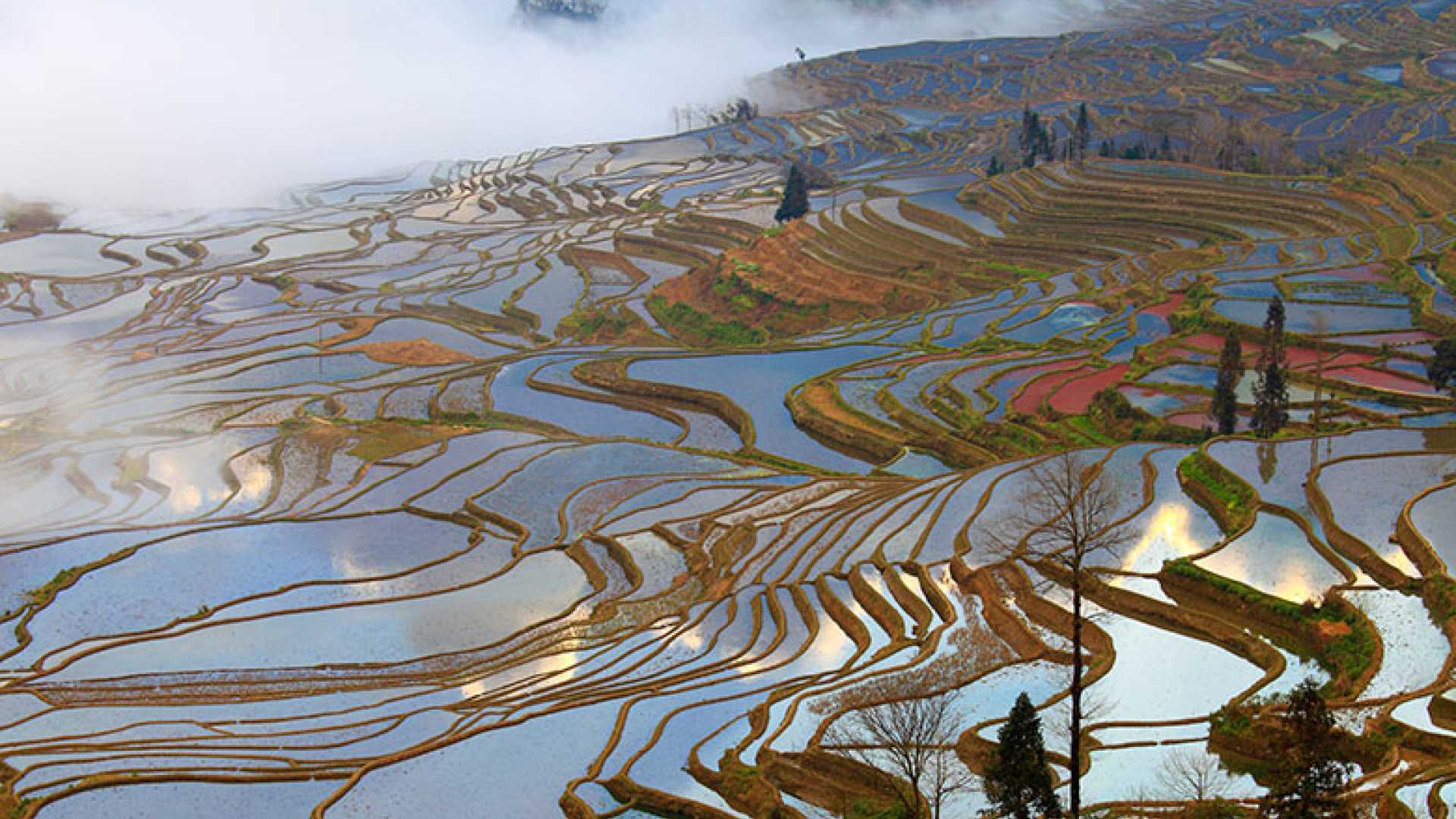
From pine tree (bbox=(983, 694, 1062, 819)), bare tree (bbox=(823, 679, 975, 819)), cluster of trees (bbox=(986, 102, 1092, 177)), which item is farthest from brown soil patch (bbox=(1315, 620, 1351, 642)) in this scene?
cluster of trees (bbox=(986, 102, 1092, 177))

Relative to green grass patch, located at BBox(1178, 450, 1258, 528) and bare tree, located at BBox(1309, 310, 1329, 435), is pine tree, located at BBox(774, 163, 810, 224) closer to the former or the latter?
bare tree, located at BBox(1309, 310, 1329, 435)

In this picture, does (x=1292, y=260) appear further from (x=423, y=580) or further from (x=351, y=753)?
(x=351, y=753)

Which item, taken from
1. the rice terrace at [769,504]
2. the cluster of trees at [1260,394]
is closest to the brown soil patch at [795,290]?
the rice terrace at [769,504]

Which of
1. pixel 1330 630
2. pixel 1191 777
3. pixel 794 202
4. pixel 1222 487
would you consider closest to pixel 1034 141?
pixel 794 202

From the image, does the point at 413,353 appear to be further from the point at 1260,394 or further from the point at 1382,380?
the point at 1382,380

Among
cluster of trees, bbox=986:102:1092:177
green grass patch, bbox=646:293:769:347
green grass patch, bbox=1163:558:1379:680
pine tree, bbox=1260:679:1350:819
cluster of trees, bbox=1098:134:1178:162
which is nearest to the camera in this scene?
pine tree, bbox=1260:679:1350:819

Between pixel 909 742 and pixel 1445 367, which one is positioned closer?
pixel 909 742

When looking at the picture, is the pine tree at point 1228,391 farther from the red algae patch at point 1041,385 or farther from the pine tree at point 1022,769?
the pine tree at point 1022,769
